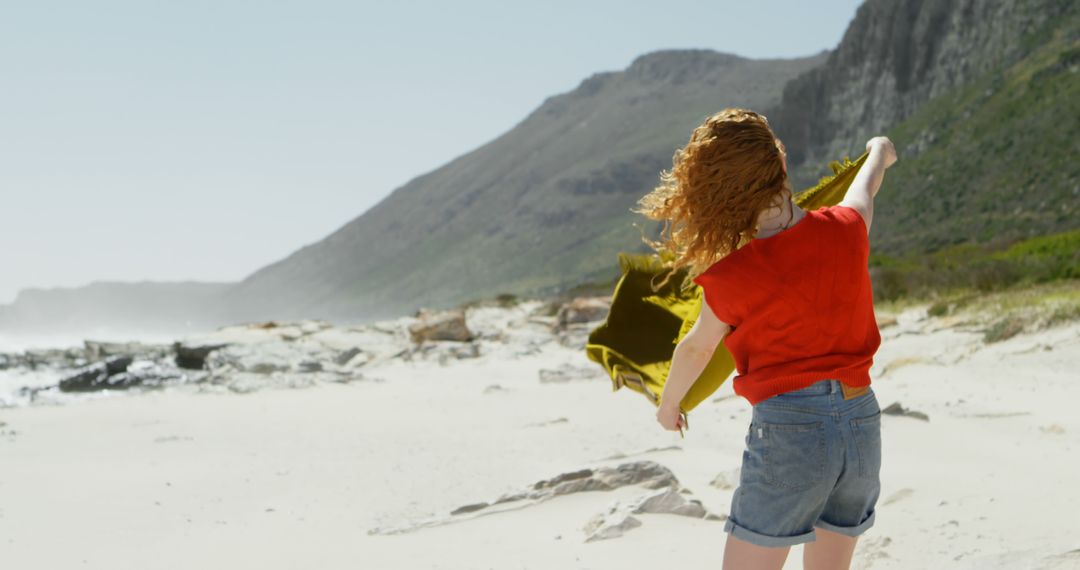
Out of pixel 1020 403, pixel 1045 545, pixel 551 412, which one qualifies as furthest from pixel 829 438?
pixel 551 412

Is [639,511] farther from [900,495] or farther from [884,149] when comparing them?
[884,149]

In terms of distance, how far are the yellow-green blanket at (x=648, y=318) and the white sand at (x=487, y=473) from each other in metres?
1.52

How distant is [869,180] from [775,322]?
0.74 metres

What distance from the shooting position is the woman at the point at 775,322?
8.30 ft

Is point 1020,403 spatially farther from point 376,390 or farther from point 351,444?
point 376,390

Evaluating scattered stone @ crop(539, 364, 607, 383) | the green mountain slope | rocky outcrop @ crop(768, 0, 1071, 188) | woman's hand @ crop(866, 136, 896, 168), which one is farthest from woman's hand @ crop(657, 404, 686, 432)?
rocky outcrop @ crop(768, 0, 1071, 188)

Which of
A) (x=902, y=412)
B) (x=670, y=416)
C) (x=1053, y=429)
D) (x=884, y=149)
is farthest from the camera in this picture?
(x=902, y=412)

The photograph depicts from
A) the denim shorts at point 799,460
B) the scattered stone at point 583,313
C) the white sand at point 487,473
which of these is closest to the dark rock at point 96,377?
the white sand at point 487,473

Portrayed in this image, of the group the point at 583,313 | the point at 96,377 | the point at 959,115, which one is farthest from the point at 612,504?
the point at 959,115

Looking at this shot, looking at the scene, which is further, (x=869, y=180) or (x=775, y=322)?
(x=869, y=180)

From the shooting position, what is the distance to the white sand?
4699 millimetres

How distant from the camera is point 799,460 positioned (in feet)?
8.32

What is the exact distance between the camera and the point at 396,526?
571 cm

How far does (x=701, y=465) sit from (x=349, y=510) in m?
Result: 2.63
